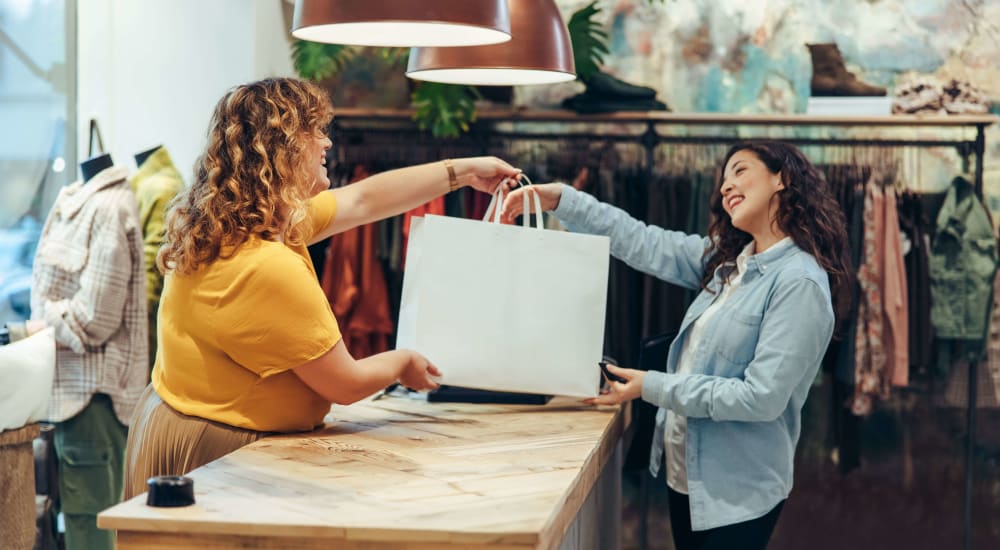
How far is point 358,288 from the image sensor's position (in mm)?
4809

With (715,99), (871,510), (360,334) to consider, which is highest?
(715,99)

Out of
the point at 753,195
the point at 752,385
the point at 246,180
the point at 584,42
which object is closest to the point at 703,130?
the point at 584,42

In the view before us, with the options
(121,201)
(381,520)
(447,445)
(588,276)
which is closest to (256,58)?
(121,201)

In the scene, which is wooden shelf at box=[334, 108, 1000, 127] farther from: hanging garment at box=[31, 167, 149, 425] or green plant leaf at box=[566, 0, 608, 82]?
hanging garment at box=[31, 167, 149, 425]

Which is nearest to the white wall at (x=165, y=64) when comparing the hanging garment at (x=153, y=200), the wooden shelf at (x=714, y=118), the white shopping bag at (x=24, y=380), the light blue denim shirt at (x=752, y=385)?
the hanging garment at (x=153, y=200)

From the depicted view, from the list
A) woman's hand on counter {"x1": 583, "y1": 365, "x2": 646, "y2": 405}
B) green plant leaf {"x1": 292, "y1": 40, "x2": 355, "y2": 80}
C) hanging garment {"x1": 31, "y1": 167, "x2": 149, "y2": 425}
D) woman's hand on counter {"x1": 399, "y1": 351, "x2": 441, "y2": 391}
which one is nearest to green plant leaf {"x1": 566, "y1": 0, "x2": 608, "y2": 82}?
green plant leaf {"x1": 292, "y1": 40, "x2": 355, "y2": 80}

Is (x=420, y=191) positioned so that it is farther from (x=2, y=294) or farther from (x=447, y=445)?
(x=2, y=294)

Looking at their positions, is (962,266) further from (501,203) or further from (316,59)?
(316,59)

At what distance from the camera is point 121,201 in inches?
146

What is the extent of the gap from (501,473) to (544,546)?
379mm

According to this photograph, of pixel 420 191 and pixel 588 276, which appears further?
pixel 420 191

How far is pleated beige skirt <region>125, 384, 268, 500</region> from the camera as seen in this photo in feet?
7.22

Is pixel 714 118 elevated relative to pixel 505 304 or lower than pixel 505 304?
elevated

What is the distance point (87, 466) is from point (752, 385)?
7.47 ft
